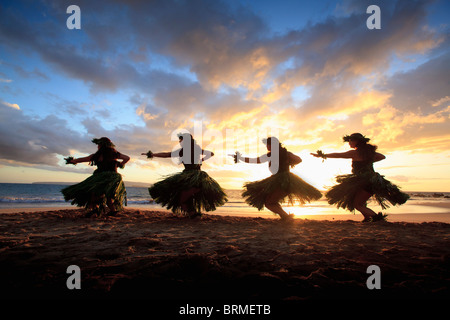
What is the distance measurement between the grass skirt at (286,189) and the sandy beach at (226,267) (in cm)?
182

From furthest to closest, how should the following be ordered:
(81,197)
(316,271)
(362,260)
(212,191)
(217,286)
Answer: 1. (212,191)
2. (81,197)
3. (362,260)
4. (316,271)
5. (217,286)

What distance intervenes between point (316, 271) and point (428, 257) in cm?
125

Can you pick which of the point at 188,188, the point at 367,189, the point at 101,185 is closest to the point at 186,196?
the point at 188,188

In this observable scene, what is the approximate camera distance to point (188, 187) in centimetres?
480

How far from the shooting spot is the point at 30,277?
5.16 feet

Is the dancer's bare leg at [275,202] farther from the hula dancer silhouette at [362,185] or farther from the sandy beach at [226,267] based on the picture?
the sandy beach at [226,267]

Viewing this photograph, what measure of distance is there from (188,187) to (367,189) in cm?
401

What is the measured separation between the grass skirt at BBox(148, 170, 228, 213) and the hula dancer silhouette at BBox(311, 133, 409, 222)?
258 centimetres

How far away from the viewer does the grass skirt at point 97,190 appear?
4641 mm

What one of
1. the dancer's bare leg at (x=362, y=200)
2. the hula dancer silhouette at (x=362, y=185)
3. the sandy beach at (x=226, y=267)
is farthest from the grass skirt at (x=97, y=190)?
the dancer's bare leg at (x=362, y=200)

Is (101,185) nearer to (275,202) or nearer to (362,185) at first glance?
(275,202)

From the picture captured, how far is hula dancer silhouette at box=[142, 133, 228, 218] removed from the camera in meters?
4.89
